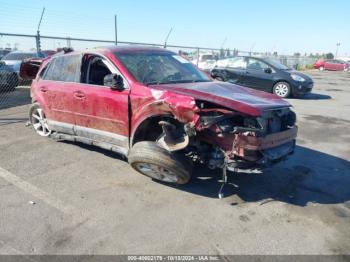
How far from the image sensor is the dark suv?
12.9m

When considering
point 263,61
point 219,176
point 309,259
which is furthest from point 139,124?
point 263,61

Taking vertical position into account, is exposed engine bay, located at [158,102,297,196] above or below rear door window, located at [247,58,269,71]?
below

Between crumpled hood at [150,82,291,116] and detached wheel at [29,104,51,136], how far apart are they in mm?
2968

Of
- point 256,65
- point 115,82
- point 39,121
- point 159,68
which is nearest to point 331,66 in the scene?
point 256,65

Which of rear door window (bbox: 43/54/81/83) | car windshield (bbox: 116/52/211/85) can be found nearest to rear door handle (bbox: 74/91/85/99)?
rear door window (bbox: 43/54/81/83)

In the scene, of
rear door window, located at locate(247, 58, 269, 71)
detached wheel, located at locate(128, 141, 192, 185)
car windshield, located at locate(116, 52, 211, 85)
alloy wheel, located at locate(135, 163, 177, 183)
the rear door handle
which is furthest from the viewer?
rear door window, located at locate(247, 58, 269, 71)

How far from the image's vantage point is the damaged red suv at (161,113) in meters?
3.82

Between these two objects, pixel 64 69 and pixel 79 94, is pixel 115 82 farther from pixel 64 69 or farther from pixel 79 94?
pixel 64 69

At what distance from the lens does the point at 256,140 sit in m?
3.81

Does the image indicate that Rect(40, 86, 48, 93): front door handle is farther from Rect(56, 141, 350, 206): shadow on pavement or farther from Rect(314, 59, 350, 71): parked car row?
Rect(314, 59, 350, 71): parked car row

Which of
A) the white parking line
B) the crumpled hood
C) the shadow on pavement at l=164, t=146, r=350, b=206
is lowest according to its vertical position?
the white parking line

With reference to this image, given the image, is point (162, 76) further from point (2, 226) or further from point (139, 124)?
point (2, 226)

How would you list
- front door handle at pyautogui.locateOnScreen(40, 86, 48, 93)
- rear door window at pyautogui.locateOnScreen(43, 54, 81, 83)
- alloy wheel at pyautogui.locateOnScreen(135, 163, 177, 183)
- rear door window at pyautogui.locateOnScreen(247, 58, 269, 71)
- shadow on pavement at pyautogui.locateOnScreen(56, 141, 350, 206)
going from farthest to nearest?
rear door window at pyautogui.locateOnScreen(247, 58, 269, 71)
front door handle at pyautogui.locateOnScreen(40, 86, 48, 93)
rear door window at pyautogui.locateOnScreen(43, 54, 81, 83)
shadow on pavement at pyautogui.locateOnScreen(56, 141, 350, 206)
alloy wheel at pyautogui.locateOnScreen(135, 163, 177, 183)

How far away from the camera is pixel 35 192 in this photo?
4.22 m
